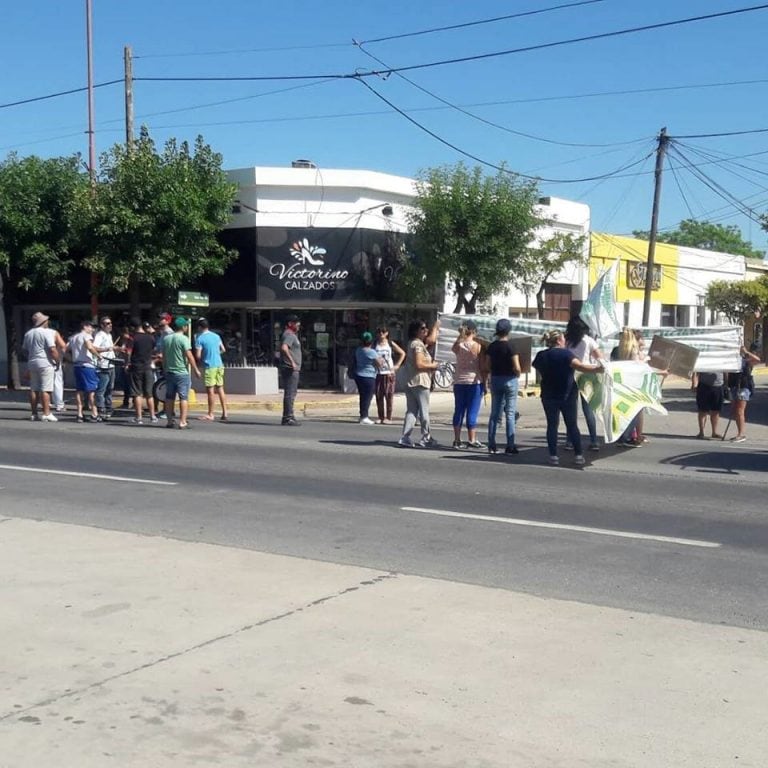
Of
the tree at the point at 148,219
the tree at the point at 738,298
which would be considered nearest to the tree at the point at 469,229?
the tree at the point at 148,219

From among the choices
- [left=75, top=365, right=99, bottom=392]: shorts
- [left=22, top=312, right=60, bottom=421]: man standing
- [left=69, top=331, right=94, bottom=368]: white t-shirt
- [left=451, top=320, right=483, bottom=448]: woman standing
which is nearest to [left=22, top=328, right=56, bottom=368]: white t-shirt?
[left=22, top=312, right=60, bottom=421]: man standing

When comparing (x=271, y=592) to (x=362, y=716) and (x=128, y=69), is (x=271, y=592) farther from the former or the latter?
(x=128, y=69)

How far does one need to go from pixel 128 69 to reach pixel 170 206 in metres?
3.71

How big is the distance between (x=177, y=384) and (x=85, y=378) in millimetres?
2525

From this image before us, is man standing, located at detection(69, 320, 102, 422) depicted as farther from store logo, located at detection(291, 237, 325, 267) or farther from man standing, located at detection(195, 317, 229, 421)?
store logo, located at detection(291, 237, 325, 267)

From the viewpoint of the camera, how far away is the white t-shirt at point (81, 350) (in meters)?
17.3

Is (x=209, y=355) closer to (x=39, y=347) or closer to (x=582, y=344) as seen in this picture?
(x=39, y=347)

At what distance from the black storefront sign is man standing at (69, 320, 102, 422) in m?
7.57

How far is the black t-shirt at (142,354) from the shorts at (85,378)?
86 cm

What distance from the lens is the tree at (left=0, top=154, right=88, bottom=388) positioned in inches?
946

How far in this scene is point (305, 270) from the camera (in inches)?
983

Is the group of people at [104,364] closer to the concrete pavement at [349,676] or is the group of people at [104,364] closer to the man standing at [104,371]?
the man standing at [104,371]

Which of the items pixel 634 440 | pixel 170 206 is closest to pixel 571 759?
pixel 634 440

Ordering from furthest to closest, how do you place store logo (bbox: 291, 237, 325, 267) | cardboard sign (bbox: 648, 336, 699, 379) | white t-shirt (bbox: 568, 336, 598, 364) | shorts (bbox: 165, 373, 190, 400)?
store logo (bbox: 291, 237, 325, 267)
shorts (bbox: 165, 373, 190, 400)
cardboard sign (bbox: 648, 336, 699, 379)
white t-shirt (bbox: 568, 336, 598, 364)
